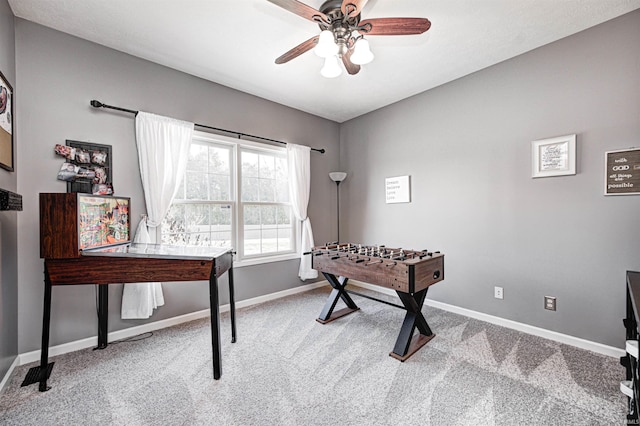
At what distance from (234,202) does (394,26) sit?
2478mm

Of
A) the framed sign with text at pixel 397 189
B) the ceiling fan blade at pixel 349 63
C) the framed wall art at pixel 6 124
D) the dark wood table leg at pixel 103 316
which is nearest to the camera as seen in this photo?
the framed wall art at pixel 6 124

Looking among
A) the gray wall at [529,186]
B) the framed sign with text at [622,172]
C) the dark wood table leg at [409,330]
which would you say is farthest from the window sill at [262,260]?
the framed sign with text at [622,172]

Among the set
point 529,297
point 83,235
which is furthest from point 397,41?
point 83,235

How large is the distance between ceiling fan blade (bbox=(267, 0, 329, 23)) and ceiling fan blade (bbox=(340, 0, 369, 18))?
0.18 metres

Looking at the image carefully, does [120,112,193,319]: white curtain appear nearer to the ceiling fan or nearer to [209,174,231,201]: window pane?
[209,174,231,201]: window pane

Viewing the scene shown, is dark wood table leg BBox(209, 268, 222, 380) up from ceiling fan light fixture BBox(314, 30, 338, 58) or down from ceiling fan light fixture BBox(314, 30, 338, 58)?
down

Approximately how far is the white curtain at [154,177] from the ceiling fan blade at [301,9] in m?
1.79

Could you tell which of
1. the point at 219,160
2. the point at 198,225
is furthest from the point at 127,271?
the point at 219,160

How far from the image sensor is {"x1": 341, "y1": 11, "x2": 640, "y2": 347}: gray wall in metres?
2.19

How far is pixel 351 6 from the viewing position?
162cm

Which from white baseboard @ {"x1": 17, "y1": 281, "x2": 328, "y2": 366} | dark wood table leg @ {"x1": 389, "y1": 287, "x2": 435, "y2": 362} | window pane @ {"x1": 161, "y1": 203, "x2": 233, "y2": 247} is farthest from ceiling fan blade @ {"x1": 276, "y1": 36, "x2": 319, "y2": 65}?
white baseboard @ {"x1": 17, "y1": 281, "x2": 328, "y2": 366}

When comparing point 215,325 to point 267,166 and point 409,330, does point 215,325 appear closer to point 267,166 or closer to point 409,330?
point 409,330

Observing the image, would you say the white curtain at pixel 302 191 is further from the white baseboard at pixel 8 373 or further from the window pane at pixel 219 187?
the white baseboard at pixel 8 373

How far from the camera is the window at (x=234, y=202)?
3.04 m
